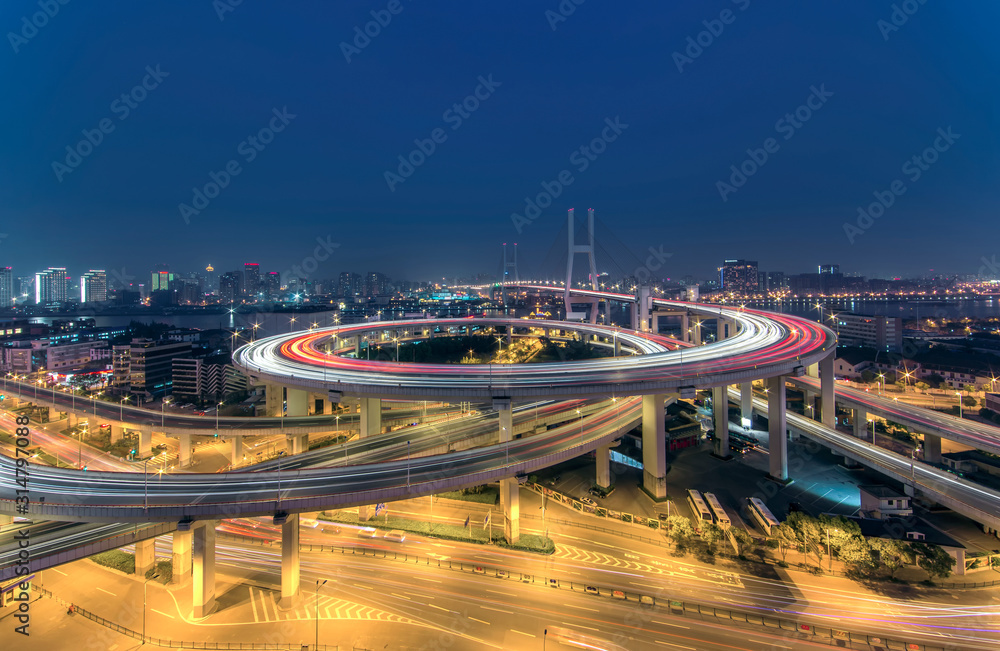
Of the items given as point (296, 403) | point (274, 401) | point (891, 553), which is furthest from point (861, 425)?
point (274, 401)

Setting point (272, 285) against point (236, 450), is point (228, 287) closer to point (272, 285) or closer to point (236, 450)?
point (272, 285)

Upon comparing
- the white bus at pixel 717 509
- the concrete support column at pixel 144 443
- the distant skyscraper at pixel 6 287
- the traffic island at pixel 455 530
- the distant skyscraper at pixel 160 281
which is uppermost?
the distant skyscraper at pixel 160 281

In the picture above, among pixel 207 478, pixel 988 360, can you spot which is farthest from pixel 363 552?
pixel 988 360

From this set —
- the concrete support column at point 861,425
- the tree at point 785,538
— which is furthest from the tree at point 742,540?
the concrete support column at point 861,425

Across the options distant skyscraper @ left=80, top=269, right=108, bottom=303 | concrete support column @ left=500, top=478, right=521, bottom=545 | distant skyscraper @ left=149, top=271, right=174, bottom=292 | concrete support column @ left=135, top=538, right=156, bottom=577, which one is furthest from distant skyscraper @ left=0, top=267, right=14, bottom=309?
concrete support column @ left=500, top=478, right=521, bottom=545

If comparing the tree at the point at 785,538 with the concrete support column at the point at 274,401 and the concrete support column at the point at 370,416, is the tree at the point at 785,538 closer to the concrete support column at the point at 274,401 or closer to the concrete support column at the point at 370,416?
the concrete support column at the point at 370,416

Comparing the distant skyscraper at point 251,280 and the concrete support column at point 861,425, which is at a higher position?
the distant skyscraper at point 251,280

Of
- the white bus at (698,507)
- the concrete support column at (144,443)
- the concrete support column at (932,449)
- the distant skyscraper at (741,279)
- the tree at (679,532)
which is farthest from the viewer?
the distant skyscraper at (741,279)

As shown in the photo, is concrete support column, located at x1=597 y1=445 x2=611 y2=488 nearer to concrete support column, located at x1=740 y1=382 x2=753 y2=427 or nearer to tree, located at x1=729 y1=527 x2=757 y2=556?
tree, located at x1=729 y1=527 x2=757 y2=556
